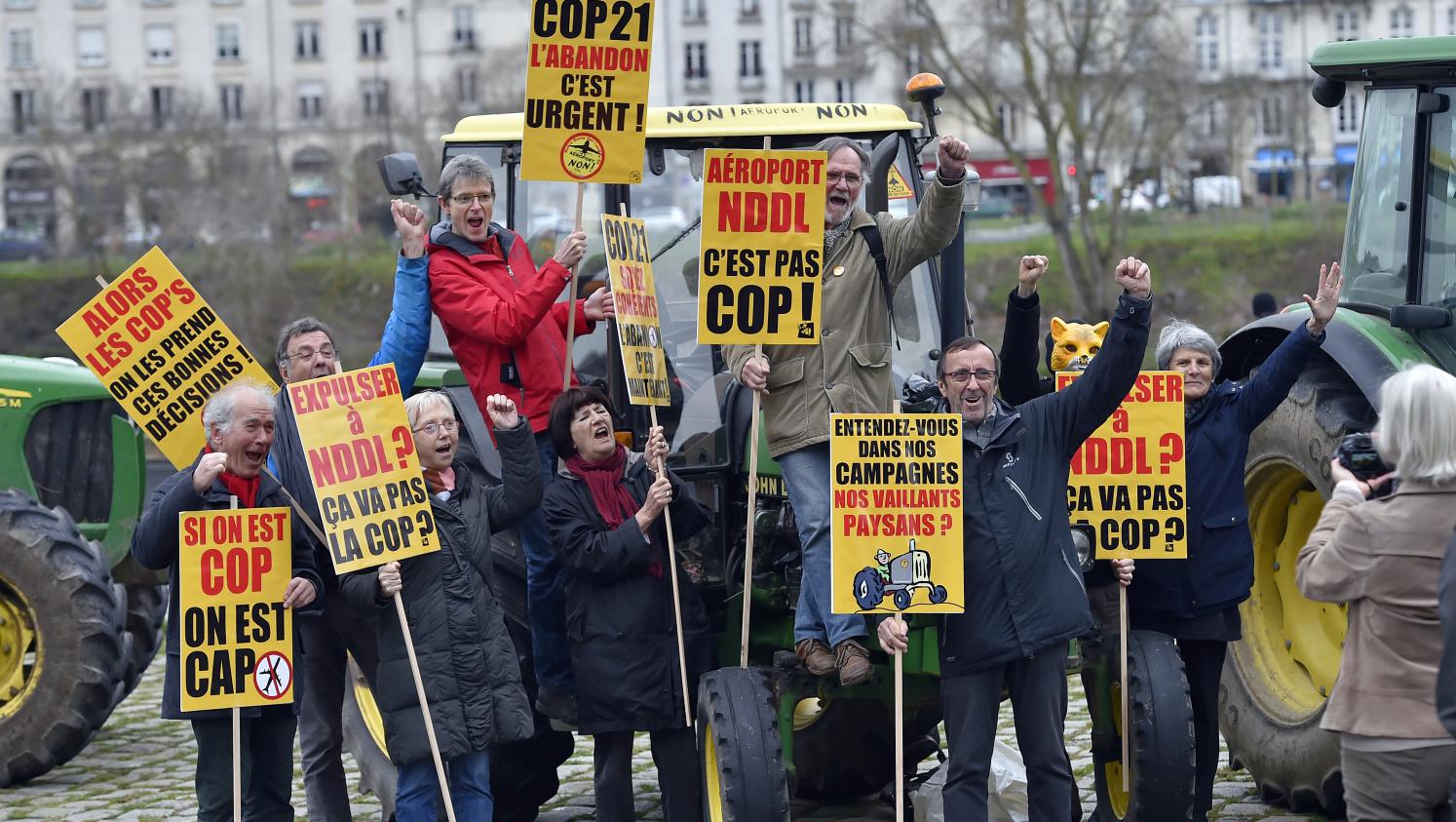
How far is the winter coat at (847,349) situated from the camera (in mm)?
6711

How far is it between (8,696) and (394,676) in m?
4.01

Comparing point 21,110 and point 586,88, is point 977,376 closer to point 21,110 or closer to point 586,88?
point 586,88

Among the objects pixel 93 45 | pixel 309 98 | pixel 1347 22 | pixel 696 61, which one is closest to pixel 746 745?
pixel 696 61

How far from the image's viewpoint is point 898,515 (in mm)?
6266

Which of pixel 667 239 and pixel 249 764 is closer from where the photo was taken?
pixel 249 764

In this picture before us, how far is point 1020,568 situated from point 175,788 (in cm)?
459

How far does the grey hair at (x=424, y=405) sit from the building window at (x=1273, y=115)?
48.9m

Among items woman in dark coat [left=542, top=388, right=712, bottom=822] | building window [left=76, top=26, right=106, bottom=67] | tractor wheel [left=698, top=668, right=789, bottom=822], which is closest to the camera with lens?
tractor wheel [left=698, top=668, right=789, bottom=822]

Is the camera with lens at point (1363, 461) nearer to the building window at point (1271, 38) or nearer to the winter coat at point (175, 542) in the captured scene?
the winter coat at point (175, 542)

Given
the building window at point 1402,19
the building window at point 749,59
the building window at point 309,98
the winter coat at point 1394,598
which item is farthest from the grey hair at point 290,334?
the building window at point 1402,19

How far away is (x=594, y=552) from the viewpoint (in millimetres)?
6656

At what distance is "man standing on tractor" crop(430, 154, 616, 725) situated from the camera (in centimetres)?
697

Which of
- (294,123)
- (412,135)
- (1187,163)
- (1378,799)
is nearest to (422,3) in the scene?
(294,123)

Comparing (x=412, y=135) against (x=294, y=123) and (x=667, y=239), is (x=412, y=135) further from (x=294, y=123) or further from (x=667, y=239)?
(x=667, y=239)
